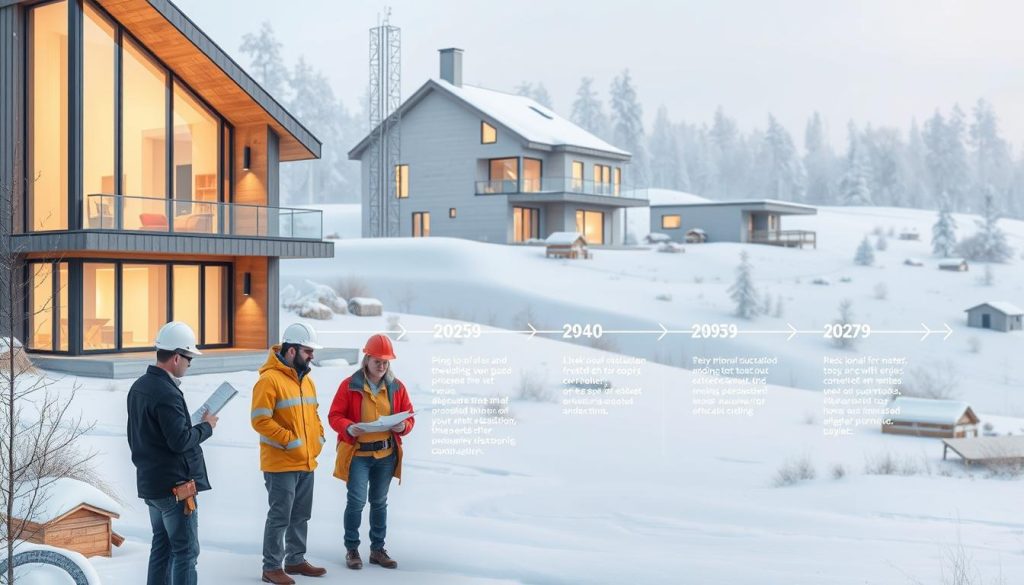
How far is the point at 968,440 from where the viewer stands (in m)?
17.0

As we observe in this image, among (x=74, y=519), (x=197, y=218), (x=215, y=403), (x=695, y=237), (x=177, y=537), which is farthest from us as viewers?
(x=695, y=237)

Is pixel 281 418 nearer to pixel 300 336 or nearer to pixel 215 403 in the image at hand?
pixel 300 336

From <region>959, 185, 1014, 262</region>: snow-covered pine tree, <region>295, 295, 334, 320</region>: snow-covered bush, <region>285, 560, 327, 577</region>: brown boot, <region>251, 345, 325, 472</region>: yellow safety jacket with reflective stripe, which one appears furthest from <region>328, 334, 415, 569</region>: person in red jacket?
<region>959, 185, 1014, 262</region>: snow-covered pine tree

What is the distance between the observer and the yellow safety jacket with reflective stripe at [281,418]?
7.50 m

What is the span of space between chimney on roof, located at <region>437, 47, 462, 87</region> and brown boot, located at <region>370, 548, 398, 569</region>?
44474mm

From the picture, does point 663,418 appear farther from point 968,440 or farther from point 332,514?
point 332,514

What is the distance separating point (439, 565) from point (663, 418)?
33.3ft

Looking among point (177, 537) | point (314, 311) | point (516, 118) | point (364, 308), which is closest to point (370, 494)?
point (177, 537)

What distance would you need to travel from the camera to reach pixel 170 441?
6457mm

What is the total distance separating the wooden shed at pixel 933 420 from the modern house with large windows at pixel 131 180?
1231 cm

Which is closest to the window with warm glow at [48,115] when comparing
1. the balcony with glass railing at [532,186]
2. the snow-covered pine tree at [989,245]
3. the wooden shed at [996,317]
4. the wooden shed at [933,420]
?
the wooden shed at [933,420]

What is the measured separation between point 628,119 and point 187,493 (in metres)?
98.1

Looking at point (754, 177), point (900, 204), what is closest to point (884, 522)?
point (900, 204)

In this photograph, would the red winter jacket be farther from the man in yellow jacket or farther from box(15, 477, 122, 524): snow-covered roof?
box(15, 477, 122, 524): snow-covered roof
